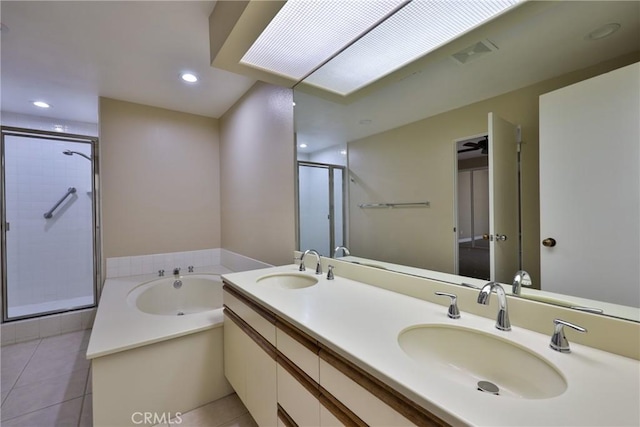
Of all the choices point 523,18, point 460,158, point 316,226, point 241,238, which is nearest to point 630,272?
point 460,158

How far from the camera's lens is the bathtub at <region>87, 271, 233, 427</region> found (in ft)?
4.73

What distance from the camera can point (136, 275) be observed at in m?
2.90

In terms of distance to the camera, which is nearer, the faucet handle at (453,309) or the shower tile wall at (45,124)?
the faucet handle at (453,309)

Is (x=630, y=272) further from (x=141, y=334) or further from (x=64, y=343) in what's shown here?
(x=64, y=343)

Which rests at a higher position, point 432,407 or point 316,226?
point 316,226

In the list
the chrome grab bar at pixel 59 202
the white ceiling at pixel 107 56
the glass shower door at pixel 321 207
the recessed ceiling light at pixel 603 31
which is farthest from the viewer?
the chrome grab bar at pixel 59 202

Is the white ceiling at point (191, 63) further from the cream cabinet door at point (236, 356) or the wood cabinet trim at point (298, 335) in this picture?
the cream cabinet door at point (236, 356)

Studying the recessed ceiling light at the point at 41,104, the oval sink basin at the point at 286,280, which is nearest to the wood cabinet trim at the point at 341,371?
the oval sink basin at the point at 286,280

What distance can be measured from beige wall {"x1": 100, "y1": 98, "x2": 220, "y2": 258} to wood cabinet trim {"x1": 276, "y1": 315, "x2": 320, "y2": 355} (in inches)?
99.1

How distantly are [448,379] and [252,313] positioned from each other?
0.97 meters

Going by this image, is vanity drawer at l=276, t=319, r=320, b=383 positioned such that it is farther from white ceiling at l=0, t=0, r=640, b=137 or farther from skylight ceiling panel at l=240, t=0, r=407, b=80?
skylight ceiling panel at l=240, t=0, r=407, b=80

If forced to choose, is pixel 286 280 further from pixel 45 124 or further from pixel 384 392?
pixel 45 124

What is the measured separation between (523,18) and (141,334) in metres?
2.39

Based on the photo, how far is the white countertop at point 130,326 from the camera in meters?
1.49
